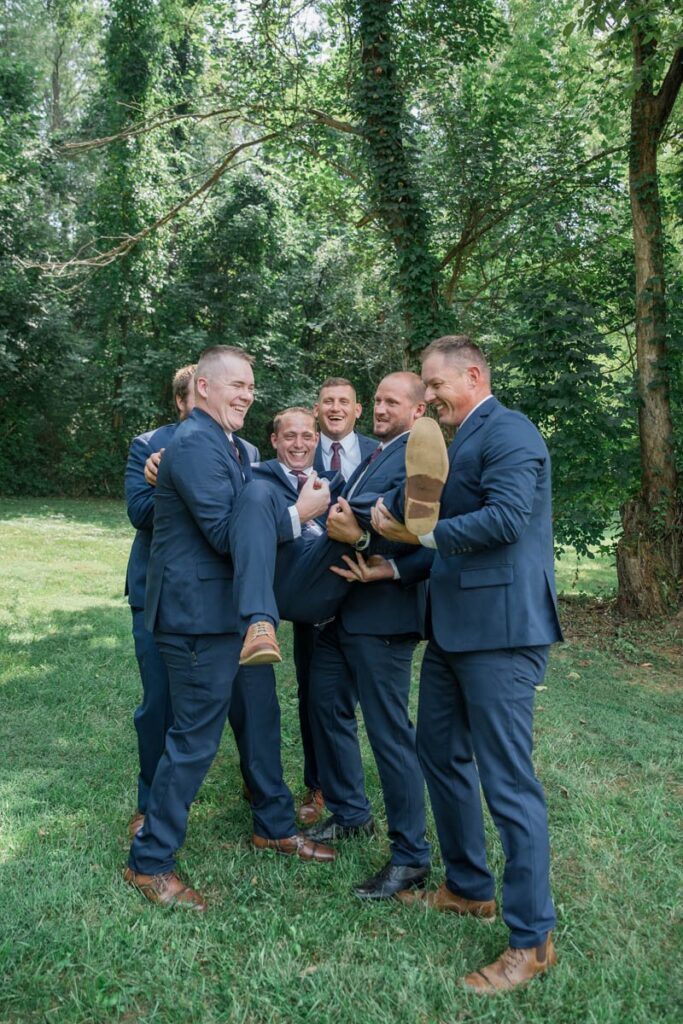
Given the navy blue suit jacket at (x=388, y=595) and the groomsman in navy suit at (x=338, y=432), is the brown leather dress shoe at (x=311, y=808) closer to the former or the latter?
the navy blue suit jacket at (x=388, y=595)

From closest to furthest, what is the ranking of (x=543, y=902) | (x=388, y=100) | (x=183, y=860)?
(x=543, y=902), (x=183, y=860), (x=388, y=100)

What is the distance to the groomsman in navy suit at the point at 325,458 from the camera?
15.4ft

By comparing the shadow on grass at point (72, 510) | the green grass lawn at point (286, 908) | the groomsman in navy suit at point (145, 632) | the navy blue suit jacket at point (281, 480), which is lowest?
the green grass lawn at point (286, 908)

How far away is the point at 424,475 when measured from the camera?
10.1 feet

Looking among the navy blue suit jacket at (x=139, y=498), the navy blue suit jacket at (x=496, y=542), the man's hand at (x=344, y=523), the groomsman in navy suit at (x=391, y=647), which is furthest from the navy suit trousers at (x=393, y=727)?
the navy blue suit jacket at (x=139, y=498)

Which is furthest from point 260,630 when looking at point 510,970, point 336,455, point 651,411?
point 651,411

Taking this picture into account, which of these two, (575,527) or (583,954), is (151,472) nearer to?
(583,954)

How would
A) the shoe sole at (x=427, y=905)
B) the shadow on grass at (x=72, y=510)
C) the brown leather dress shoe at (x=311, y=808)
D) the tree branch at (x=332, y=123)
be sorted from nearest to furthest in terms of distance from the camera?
the shoe sole at (x=427, y=905) < the brown leather dress shoe at (x=311, y=808) < the tree branch at (x=332, y=123) < the shadow on grass at (x=72, y=510)

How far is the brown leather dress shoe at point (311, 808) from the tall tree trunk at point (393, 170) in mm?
7418

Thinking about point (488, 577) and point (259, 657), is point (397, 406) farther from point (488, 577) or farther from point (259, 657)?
point (259, 657)

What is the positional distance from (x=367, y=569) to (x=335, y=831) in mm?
1434

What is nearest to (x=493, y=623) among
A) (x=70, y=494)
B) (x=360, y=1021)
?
(x=360, y=1021)

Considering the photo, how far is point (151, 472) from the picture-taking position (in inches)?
162

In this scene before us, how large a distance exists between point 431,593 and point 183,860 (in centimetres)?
175
